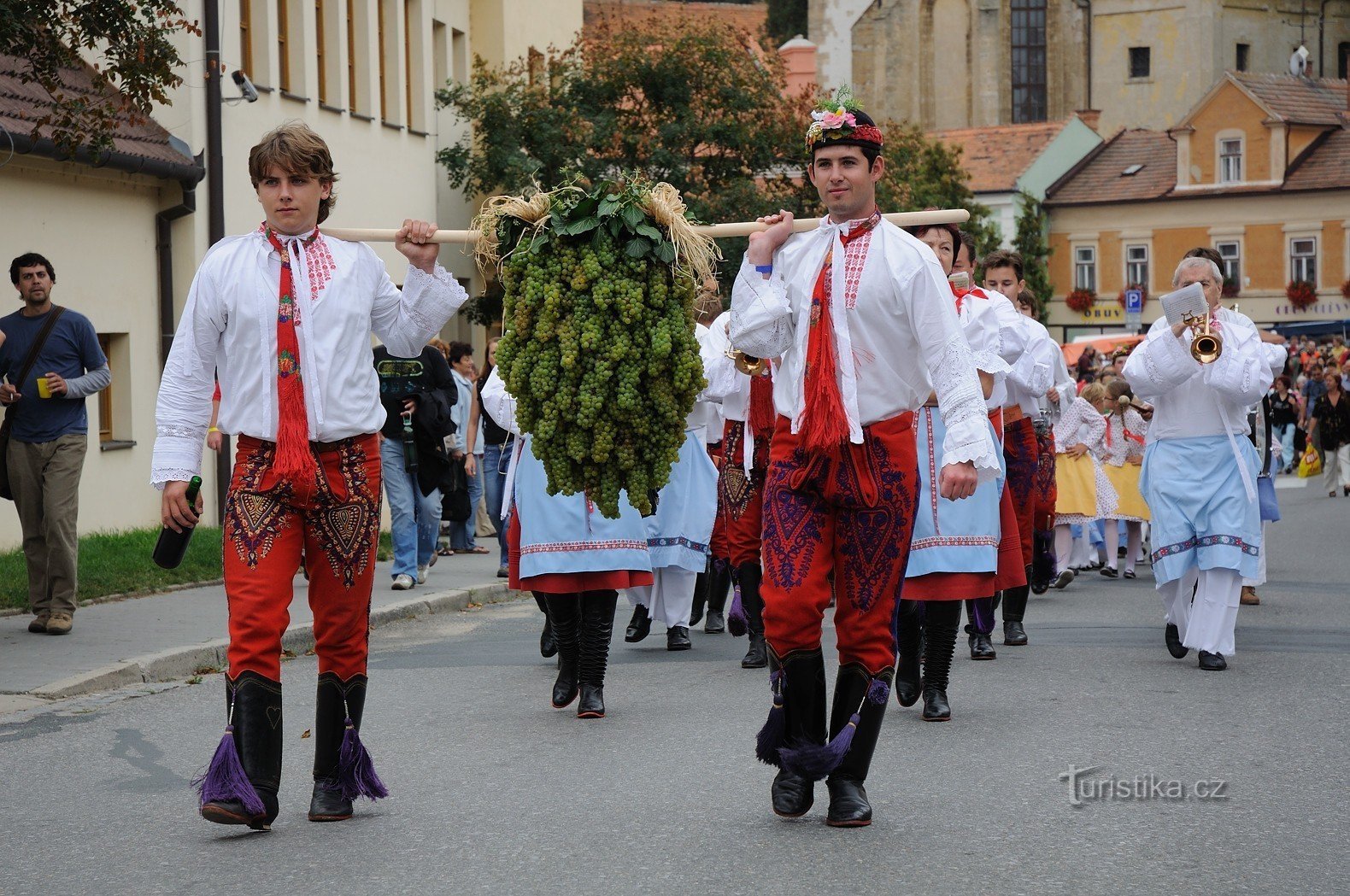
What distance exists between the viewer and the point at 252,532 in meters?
5.71

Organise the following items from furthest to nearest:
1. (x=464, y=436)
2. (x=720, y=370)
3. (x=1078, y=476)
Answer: (x=464, y=436) < (x=1078, y=476) < (x=720, y=370)

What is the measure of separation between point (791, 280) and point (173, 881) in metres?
2.58

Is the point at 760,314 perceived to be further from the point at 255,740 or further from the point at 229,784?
the point at 229,784

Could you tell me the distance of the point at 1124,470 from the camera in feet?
54.3

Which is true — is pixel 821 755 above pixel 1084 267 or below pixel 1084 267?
below

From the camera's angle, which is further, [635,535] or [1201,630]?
[1201,630]

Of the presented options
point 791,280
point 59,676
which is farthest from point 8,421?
point 791,280

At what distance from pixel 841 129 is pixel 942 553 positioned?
2.70m

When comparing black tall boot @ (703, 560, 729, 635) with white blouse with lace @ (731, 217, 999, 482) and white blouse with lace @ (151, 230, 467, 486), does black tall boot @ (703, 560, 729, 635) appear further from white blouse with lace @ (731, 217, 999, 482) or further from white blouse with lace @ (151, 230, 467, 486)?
white blouse with lace @ (151, 230, 467, 486)

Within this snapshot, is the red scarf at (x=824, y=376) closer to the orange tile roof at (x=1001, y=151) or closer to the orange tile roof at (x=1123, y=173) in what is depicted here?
the orange tile roof at (x=1001, y=151)

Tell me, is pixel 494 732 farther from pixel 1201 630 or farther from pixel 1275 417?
pixel 1275 417

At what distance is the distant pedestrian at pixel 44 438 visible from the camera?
11.1 metres

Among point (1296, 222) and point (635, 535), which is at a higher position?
point (1296, 222)

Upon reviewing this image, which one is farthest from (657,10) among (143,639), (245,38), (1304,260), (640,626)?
(143,639)
